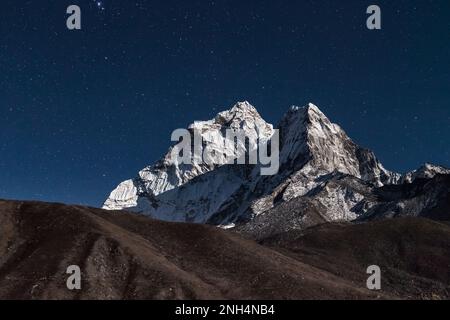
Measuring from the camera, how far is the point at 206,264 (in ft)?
250

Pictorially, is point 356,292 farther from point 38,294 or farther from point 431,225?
point 431,225

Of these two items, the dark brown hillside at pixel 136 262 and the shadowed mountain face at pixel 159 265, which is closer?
the dark brown hillside at pixel 136 262

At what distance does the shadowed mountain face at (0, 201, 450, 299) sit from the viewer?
212 feet

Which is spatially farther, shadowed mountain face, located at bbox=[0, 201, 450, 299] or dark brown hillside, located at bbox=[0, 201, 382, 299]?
shadowed mountain face, located at bbox=[0, 201, 450, 299]

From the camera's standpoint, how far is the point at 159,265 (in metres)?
70.0

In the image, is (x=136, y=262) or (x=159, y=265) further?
(x=136, y=262)

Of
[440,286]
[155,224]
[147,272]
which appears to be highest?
[155,224]

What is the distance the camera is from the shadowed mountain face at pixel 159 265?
212 ft

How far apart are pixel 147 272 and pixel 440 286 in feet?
185

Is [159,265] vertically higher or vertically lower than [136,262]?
lower
